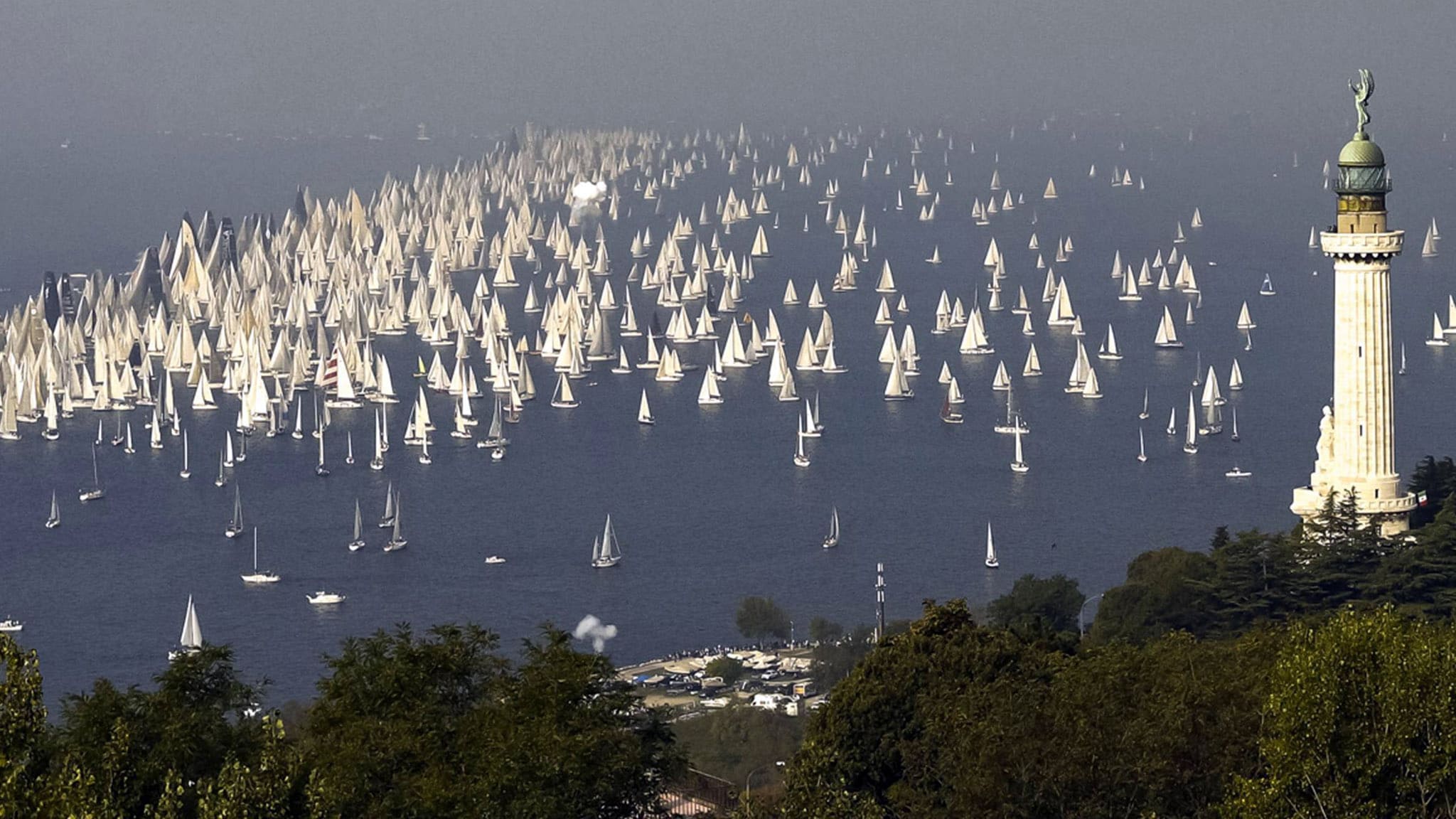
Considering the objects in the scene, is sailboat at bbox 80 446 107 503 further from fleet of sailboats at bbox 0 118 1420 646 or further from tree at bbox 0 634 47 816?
tree at bbox 0 634 47 816

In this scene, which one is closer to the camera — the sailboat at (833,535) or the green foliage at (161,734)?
the green foliage at (161,734)

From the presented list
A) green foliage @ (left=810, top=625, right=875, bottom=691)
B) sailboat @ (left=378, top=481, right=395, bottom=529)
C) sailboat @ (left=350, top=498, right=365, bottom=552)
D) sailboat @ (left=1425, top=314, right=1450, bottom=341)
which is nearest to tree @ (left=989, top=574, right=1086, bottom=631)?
green foliage @ (left=810, top=625, right=875, bottom=691)

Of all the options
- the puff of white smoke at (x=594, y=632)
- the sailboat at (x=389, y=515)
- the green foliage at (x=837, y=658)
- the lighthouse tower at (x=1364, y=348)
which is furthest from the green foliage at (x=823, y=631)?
the sailboat at (x=389, y=515)

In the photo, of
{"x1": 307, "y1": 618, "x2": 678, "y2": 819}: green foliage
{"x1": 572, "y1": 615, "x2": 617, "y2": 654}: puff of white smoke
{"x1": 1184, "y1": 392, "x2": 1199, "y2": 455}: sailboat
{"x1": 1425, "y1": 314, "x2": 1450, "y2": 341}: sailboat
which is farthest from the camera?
{"x1": 1425, "y1": 314, "x2": 1450, "y2": 341}: sailboat

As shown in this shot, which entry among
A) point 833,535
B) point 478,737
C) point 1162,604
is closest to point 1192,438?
point 833,535

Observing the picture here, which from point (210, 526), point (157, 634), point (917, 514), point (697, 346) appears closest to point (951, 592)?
point (917, 514)

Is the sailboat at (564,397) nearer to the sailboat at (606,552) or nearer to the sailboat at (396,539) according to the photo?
the sailboat at (396,539)
